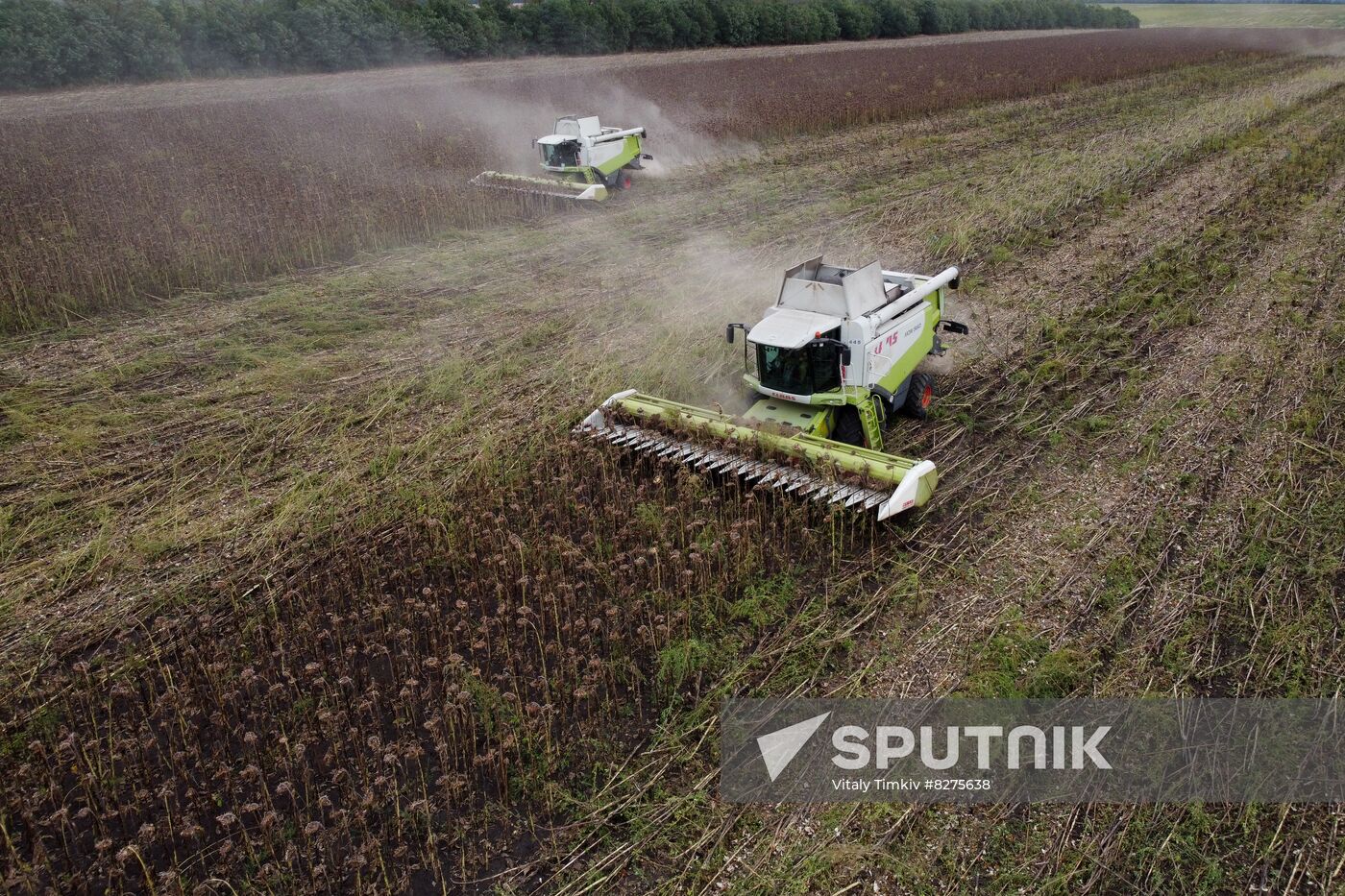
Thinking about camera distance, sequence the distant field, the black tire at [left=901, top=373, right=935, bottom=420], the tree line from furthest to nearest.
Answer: the distant field, the tree line, the black tire at [left=901, top=373, right=935, bottom=420]

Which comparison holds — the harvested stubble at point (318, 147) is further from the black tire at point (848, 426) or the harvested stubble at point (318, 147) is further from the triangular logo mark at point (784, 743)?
the triangular logo mark at point (784, 743)

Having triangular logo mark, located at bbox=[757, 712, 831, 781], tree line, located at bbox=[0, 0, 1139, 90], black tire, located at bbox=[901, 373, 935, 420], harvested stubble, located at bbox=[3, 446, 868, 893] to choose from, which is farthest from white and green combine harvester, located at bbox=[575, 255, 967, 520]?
tree line, located at bbox=[0, 0, 1139, 90]

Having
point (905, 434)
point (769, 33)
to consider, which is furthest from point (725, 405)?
point (769, 33)

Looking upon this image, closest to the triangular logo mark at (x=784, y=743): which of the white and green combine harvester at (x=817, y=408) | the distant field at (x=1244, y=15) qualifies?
Answer: the white and green combine harvester at (x=817, y=408)

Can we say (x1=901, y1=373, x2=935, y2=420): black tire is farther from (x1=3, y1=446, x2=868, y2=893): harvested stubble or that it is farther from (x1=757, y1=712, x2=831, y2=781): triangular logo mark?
(x1=757, y1=712, x2=831, y2=781): triangular logo mark

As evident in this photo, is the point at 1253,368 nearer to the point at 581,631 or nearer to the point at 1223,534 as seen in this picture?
the point at 1223,534

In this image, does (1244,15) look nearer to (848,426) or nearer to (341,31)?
(341,31)
